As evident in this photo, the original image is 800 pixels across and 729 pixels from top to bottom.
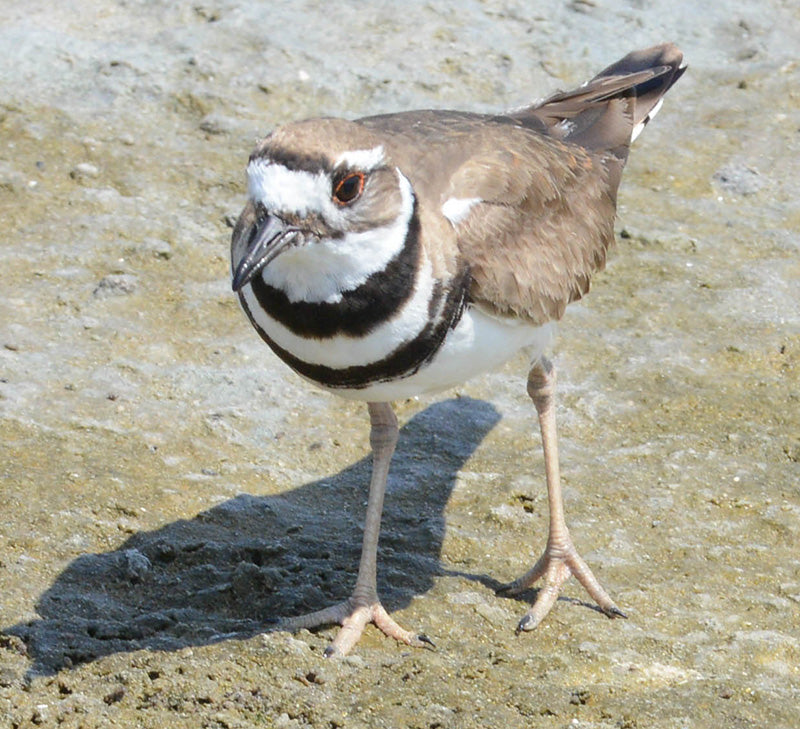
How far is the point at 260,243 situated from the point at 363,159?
1.61ft

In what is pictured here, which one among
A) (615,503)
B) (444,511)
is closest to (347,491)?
(444,511)

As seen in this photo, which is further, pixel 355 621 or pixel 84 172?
pixel 84 172

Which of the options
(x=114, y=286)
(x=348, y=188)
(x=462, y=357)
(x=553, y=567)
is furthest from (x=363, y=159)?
(x=114, y=286)

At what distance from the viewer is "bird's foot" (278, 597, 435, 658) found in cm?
471

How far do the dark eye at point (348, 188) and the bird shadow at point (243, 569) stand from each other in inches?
63.9

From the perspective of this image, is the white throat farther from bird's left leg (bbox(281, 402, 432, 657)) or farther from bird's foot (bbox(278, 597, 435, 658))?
bird's foot (bbox(278, 597, 435, 658))

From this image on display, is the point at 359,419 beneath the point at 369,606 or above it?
beneath

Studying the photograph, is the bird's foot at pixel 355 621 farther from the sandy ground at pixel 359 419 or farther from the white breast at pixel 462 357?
the white breast at pixel 462 357

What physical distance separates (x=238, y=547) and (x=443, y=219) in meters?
1.61

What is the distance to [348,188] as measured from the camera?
4105 mm

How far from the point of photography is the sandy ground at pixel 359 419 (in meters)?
4.44

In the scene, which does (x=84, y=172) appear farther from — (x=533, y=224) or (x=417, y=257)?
(x=417, y=257)

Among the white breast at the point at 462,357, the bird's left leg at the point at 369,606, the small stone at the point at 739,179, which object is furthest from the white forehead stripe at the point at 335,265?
the small stone at the point at 739,179

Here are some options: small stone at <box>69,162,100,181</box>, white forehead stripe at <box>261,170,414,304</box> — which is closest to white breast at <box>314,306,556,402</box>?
white forehead stripe at <box>261,170,414,304</box>
